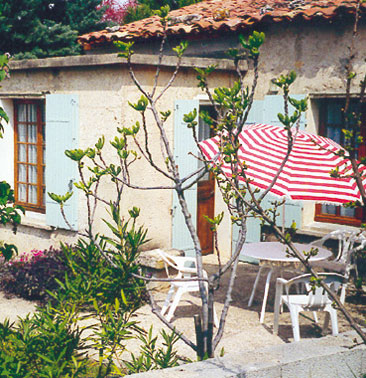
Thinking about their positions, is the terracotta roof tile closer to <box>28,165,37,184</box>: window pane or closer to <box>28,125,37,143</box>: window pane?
<box>28,125,37,143</box>: window pane

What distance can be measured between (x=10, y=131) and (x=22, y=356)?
5.58m

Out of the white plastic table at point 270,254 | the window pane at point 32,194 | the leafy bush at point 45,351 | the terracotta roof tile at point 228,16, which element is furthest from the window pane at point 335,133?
the leafy bush at point 45,351

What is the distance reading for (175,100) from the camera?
25.3 ft

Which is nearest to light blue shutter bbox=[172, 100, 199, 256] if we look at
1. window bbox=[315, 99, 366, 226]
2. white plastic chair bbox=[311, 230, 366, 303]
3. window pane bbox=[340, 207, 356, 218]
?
window bbox=[315, 99, 366, 226]

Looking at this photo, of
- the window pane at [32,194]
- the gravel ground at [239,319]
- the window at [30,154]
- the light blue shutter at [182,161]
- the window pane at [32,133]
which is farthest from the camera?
the window pane at [32,194]

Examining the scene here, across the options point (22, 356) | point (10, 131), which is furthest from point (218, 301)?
point (10, 131)

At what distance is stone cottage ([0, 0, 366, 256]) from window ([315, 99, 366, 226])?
0.5 inches

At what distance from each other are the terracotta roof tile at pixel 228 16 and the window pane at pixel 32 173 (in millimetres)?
2486

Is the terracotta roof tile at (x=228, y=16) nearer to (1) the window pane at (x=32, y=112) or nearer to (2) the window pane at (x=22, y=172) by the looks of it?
(1) the window pane at (x=32, y=112)

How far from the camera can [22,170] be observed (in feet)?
30.2

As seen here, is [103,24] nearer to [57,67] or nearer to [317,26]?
[57,67]

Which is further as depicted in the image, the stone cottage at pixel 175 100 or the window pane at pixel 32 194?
the window pane at pixel 32 194

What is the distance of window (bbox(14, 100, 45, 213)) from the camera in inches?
349

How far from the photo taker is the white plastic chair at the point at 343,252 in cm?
637
